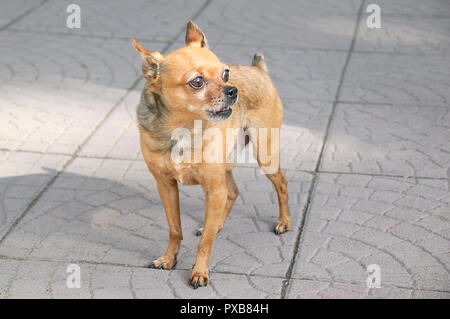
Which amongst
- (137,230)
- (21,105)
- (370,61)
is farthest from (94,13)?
(137,230)

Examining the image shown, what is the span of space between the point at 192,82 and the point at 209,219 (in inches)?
38.5

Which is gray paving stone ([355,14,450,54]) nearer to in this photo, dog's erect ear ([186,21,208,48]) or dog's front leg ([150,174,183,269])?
dog's erect ear ([186,21,208,48])

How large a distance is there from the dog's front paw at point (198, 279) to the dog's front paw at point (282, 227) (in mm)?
821

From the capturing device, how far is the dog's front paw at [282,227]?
4809 millimetres

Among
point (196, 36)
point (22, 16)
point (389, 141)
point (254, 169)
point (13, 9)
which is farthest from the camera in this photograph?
point (13, 9)

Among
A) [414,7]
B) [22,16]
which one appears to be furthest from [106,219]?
[414,7]

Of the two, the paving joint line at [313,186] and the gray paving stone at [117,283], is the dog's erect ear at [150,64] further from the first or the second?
the paving joint line at [313,186]

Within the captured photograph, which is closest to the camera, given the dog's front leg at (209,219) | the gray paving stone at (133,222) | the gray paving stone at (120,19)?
the dog's front leg at (209,219)

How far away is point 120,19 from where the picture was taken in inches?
367

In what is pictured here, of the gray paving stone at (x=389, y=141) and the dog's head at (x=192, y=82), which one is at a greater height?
the dog's head at (x=192, y=82)

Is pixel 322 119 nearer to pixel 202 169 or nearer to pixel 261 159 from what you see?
pixel 261 159
